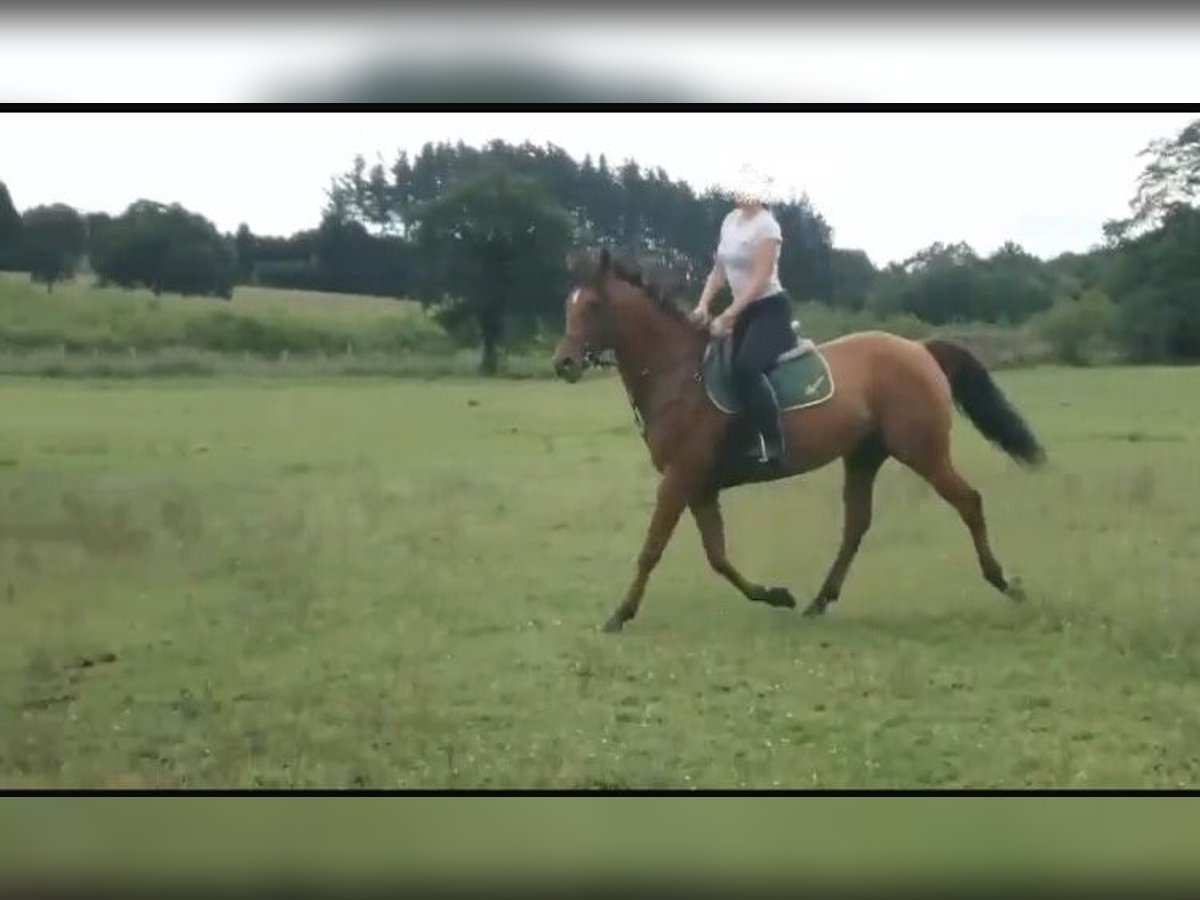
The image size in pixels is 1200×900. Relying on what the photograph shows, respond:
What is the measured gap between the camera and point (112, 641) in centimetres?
345

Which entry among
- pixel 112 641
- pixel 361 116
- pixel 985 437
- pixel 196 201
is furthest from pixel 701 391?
pixel 112 641

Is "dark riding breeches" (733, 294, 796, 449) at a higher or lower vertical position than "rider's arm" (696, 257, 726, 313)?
lower

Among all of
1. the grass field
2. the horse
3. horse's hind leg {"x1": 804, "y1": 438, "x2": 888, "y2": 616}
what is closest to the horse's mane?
the horse

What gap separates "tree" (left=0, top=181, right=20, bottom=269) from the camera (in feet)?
11.1

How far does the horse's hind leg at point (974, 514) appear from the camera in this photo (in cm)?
346

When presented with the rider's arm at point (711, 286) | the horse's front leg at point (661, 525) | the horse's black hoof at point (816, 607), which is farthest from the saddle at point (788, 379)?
the horse's black hoof at point (816, 607)

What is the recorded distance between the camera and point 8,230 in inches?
134

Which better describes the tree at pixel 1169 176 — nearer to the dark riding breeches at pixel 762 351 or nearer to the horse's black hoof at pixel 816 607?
the dark riding breeches at pixel 762 351

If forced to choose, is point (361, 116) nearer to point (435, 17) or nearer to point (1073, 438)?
point (435, 17)

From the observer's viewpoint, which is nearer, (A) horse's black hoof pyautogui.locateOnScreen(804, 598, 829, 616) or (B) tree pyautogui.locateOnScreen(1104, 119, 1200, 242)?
(B) tree pyautogui.locateOnScreen(1104, 119, 1200, 242)

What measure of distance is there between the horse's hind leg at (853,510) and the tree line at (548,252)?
1.09ft

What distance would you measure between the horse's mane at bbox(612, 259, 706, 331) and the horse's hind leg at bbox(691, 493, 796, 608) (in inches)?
16.5

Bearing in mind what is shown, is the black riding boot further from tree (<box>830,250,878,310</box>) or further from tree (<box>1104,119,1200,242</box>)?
tree (<box>1104,119,1200,242</box>)

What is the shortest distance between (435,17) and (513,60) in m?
0.20
